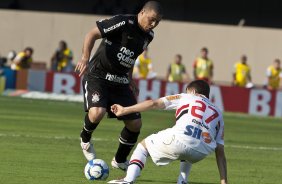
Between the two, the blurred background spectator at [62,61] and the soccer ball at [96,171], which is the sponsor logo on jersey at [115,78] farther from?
the blurred background spectator at [62,61]

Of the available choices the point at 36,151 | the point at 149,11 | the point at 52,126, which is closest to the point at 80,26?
the point at 52,126

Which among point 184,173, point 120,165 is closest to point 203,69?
point 120,165

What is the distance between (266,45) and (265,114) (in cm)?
1233

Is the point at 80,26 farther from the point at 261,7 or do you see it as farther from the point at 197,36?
the point at 261,7

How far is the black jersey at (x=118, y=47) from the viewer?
40.0ft

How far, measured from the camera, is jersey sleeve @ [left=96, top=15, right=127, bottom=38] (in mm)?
12133

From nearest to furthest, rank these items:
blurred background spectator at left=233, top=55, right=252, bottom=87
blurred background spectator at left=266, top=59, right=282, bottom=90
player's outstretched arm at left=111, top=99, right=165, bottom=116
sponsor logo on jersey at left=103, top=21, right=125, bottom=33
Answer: player's outstretched arm at left=111, top=99, right=165, bottom=116 < sponsor logo on jersey at left=103, top=21, right=125, bottom=33 < blurred background spectator at left=266, top=59, right=282, bottom=90 < blurred background spectator at left=233, top=55, right=252, bottom=87

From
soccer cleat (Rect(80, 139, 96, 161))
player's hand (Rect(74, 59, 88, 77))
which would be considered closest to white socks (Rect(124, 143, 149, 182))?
player's hand (Rect(74, 59, 88, 77))

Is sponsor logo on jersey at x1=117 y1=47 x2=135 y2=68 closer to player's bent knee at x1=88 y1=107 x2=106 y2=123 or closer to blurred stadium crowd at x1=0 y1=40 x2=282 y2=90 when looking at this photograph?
player's bent knee at x1=88 y1=107 x2=106 y2=123

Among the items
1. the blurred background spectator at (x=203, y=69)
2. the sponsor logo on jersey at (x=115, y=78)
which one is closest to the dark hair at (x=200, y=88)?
the sponsor logo on jersey at (x=115, y=78)

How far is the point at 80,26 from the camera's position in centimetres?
4159

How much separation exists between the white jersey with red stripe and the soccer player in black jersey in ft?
7.26

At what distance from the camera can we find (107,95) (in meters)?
12.4

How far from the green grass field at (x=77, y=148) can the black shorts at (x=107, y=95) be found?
91 centimetres
